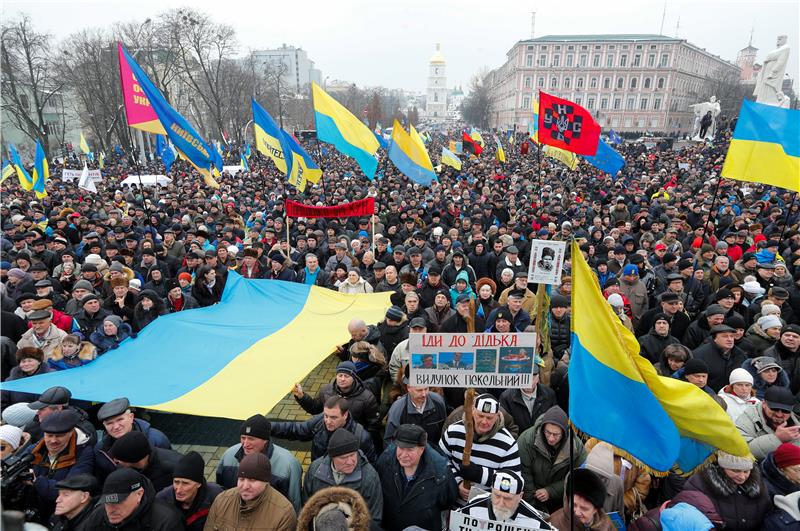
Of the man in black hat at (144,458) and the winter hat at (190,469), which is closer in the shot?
the winter hat at (190,469)

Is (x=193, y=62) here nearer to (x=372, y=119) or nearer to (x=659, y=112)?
(x=372, y=119)

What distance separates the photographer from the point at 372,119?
6912 cm

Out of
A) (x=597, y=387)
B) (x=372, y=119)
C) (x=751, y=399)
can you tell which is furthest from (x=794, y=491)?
(x=372, y=119)

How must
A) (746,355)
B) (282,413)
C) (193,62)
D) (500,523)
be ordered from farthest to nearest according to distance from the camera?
(193,62) < (282,413) < (746,355) < (500,523)

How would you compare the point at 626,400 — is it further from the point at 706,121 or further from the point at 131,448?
the point at 706,121

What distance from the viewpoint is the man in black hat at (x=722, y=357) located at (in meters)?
4.82

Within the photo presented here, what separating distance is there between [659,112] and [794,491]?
3847 inches

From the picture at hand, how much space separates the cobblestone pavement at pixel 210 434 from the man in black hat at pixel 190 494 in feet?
7.73

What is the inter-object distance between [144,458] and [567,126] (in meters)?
10.0

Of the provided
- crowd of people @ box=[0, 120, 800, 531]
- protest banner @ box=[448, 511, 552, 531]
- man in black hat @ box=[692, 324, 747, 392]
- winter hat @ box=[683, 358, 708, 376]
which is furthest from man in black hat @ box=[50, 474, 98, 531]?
man in black hat @ box=[692, 324, 747, 392]

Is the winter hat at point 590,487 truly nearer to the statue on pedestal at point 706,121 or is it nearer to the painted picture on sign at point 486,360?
the painted picture on sign at point 486,360

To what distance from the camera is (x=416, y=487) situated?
10.6ft

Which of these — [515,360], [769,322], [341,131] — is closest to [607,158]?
[341,131]

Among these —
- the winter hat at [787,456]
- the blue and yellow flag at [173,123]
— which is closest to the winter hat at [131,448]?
the winter hat at [787,456]
